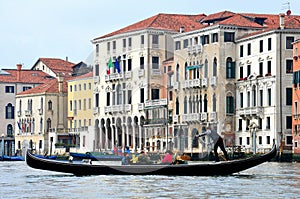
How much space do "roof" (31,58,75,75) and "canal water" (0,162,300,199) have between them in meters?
53.9

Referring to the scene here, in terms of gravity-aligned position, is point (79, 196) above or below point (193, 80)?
below

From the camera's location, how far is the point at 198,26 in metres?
66.5

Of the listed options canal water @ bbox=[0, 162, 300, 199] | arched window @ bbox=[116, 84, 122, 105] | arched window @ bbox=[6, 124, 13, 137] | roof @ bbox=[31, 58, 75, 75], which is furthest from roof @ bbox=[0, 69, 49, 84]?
canal water @ bbox=[0, 162, 300, 199]

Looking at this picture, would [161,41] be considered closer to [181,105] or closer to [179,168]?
[181,105]

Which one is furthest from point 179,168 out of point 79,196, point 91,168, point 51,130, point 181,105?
point 51,130

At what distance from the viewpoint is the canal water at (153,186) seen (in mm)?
28281

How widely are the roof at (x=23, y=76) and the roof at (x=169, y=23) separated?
21.8 m

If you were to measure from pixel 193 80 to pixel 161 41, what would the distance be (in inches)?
104

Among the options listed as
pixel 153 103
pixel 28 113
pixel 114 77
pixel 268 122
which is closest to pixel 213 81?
pixel 153 103

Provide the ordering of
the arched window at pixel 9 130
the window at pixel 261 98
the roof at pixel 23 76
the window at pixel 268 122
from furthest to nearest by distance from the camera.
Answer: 1. the arched window at pixel 9 130
2. the roof at pixel 23 76
3. the window at pixel 261 98
4. the window at pixel 268 122

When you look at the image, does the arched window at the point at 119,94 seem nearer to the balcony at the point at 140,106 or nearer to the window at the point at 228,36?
the balcony at the point at 140,106

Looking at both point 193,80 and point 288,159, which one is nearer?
point 288,159

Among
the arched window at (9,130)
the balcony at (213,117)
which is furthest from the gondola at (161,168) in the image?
the arched window at (9,130)

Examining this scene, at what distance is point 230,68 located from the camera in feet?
206
